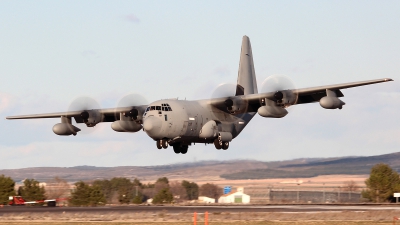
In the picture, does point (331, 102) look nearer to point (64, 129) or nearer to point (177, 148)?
point (177, 148)

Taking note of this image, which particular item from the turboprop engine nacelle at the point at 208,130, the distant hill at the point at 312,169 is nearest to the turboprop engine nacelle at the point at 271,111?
the turboprop engine nacelle at the point at 208,130

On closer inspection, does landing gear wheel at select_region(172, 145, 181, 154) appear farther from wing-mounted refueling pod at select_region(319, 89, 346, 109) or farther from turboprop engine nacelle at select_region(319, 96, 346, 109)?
turboprop engine nacelle at select_region(319, 96, 346, 109)

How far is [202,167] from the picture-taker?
53.3 m

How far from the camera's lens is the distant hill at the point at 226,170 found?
52438mm

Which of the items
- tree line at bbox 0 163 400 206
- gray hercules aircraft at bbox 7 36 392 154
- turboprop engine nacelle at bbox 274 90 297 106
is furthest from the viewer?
tree line at bbox 0 163 400 206

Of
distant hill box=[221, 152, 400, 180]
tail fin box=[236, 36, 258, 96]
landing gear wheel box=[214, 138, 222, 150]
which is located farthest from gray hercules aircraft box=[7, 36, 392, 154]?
distant hill box=[221, 152, 400, 180]

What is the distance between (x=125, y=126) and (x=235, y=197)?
10282mm

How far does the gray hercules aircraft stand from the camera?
37697 mm

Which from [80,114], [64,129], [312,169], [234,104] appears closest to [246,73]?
[234,104]

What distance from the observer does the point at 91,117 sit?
4491cm

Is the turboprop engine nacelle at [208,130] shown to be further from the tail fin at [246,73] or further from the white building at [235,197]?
the white building at [235,197]

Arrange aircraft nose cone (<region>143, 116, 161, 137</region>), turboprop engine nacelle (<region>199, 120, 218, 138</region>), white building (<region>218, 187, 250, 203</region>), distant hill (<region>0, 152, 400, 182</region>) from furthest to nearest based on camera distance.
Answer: distant hill (<region>0, 152, 400, 182</region>) → white building (<region>218, 187, 250, 203</region>) → turboprop engine nacelle (<region>199, 120, 218, 138</region>) → aircraft nose cone (<region>143, 116, 161, 137</region>)

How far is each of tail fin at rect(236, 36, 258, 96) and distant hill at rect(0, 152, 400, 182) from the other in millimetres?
7522

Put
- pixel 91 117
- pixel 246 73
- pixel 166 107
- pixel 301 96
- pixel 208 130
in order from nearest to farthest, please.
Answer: pixel 166 107, pixel 208 130, pixel 301 96, pixel 91 117, pixel 246 73
